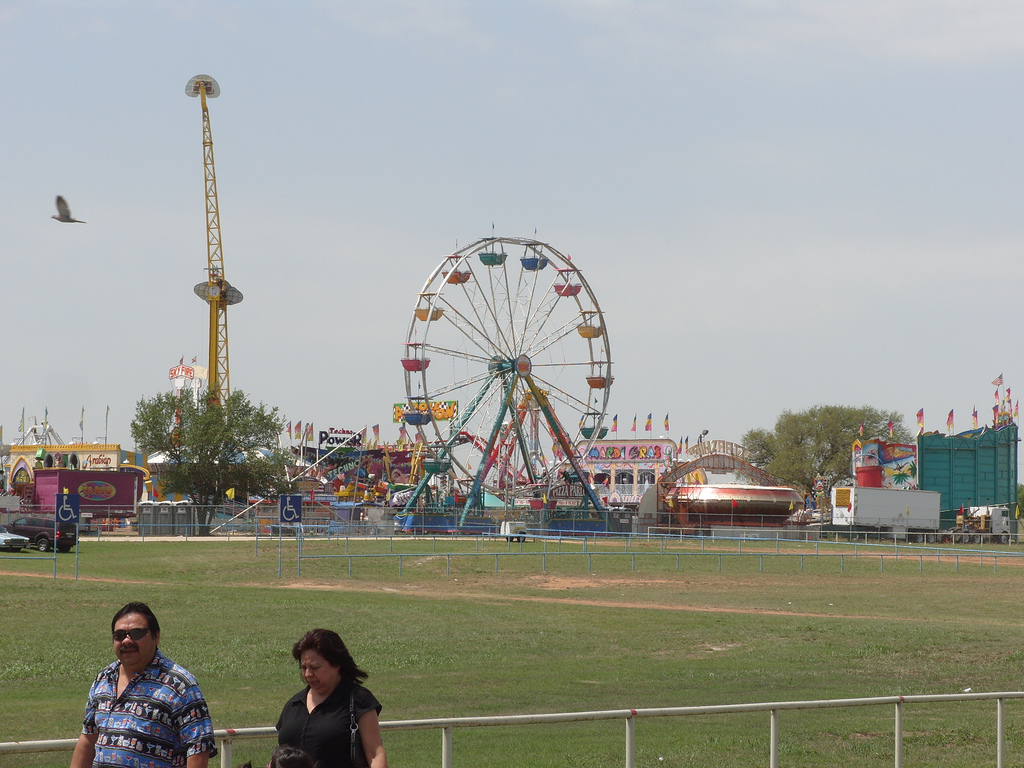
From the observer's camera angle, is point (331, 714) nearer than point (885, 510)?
Yes

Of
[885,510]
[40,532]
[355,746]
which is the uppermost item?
[355,746]

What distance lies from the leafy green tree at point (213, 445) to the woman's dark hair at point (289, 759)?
9325 centimetres

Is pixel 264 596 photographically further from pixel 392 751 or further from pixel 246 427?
pixel 246 427

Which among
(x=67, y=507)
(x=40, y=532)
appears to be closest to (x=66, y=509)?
(x=67, y=507)

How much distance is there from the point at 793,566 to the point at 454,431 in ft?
106

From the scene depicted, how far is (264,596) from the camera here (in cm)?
3384

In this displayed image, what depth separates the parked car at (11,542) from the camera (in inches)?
2029

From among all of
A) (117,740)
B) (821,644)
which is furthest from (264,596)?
(117,740)

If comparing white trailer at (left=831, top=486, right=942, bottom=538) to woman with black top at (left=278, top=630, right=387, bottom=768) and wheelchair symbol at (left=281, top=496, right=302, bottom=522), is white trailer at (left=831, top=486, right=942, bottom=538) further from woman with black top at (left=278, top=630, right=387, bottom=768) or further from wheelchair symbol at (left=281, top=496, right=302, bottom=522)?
woman with black top at (left=278, top=630, right=387, bottom=768)

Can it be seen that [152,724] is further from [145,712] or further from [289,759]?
[289,759]

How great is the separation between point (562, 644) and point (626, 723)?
1709 cm

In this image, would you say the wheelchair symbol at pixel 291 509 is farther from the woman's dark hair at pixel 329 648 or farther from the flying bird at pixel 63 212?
the woman's dark hair at pixel 329 648

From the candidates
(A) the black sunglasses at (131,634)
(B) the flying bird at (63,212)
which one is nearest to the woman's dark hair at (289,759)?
(A) the black sunglasses at (131,634)

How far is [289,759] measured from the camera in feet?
19.9
